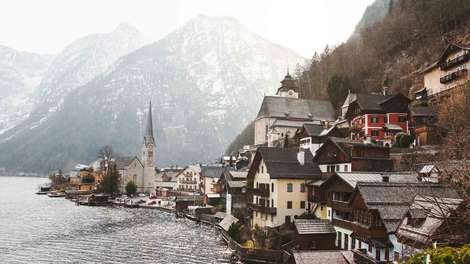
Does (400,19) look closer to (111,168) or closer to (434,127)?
(434,127)

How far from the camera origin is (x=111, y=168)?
152000 millimetres

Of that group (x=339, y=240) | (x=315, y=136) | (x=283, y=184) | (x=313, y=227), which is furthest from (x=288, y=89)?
(x=339, y=240)

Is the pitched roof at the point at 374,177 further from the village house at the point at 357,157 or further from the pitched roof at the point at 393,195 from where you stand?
the pitched roof at the point at 393,195

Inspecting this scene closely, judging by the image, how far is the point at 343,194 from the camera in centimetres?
4350

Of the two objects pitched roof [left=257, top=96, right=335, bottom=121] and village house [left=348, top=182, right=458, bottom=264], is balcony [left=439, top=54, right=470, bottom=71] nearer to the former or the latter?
village house [left=348, top=182, right=458, bottom=264]

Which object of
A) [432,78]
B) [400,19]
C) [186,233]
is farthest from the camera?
[400,19]

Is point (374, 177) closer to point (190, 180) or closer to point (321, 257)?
point (321, 257)

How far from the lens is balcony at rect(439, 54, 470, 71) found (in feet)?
201

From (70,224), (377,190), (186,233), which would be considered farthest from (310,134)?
(70,224)

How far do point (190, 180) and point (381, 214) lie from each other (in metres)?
107

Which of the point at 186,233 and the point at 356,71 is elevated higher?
the point at 356,71

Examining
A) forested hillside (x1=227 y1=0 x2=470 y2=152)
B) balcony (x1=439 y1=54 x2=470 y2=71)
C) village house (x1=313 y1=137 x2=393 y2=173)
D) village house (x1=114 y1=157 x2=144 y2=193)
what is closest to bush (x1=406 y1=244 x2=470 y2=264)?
village house (x1=313 y1=137 x2=393 y2=173)

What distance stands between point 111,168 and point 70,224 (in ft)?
253

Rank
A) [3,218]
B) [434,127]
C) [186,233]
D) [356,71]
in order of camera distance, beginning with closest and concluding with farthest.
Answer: [434,127], [186,233], [3,218], [356,71]
